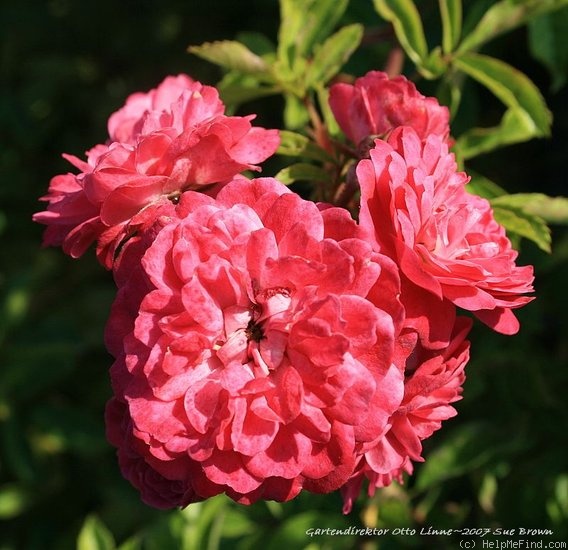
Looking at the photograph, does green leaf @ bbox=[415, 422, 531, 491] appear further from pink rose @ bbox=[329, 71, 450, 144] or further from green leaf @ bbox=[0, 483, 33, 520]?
green leaf @ bbox=[0, 483, 33, 520]

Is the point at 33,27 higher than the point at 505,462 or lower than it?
higher

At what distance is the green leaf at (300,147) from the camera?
46.4 inches

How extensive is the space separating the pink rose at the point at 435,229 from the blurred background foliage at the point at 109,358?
619 millimetres

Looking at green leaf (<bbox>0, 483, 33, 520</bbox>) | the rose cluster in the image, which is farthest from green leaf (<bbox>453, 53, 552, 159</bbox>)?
green leaf (<bbox>0, 483, 33, 520</bbox>)

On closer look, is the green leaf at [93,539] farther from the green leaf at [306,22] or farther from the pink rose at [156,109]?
the green leaf at [306,22]

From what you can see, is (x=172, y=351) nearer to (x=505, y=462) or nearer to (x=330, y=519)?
(x=330, y=519)

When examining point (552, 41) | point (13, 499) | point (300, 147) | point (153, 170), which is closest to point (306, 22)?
point (300, 147)

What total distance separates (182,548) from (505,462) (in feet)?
2.48

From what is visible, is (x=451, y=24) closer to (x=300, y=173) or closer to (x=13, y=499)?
(x=300, y=173)

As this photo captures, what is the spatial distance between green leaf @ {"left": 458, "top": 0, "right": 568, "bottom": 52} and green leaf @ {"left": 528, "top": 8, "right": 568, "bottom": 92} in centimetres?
14

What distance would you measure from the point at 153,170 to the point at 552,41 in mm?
923

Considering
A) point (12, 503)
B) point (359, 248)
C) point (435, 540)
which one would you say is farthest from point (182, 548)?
point (359, 248)

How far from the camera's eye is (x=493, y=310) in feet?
3.22

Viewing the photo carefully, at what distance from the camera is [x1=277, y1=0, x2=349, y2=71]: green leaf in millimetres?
1409
